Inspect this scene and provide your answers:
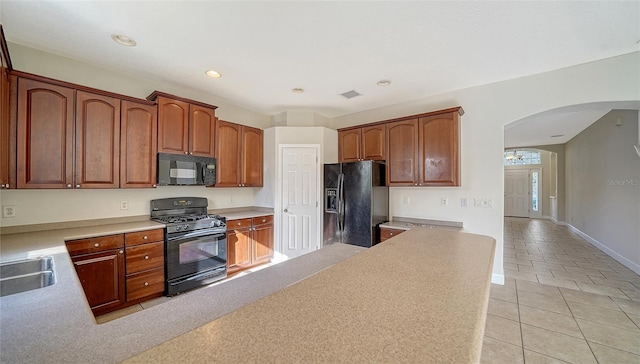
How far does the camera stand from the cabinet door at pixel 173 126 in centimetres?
304

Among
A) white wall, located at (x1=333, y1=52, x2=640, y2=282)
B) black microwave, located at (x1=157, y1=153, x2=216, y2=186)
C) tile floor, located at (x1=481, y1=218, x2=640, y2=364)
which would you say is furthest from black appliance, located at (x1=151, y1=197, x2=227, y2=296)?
tile floor, located at (x1=481, y1=218, x2=640, y2=364)

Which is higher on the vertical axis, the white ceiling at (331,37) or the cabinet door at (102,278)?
the white ceiling at (331,37)

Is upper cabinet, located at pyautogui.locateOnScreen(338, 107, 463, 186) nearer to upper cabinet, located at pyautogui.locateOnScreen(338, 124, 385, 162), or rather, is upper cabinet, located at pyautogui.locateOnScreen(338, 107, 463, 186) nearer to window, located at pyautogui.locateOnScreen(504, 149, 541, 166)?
upper cabinet, located at pyautogui.locateOnScreen(338, 124, 385, 162)

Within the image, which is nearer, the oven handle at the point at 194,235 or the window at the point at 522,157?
the oven handle at the point at 194,235

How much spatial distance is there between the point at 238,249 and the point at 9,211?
230 cm

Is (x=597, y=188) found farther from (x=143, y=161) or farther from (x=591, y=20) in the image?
(x=143, y=161)

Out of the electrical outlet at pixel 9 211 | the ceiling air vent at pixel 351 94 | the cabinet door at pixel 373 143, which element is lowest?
the electrical outlet at pixel 9 211

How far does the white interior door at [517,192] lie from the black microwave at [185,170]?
435 inches

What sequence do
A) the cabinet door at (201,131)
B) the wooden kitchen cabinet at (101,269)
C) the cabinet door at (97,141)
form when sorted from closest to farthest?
the wooden kitchen cabinet at (101,269) → the cabinet door at (97,141) → the cabinet door at (201,131)

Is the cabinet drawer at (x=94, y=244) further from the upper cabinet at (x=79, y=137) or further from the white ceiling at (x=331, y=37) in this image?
the white ceiling at (x=331, y=37)

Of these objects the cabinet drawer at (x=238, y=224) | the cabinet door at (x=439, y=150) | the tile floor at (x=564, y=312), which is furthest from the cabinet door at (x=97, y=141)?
the tile floor at (x=564, y=312)

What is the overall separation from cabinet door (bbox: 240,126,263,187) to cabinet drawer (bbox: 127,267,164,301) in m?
1.72

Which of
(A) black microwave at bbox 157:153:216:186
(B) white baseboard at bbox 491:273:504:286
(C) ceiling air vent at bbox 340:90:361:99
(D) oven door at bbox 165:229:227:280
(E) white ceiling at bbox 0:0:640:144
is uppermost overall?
(E) white ceiling at bbox 0:0:640:144

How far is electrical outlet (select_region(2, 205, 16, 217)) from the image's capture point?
→ 2336 mm
